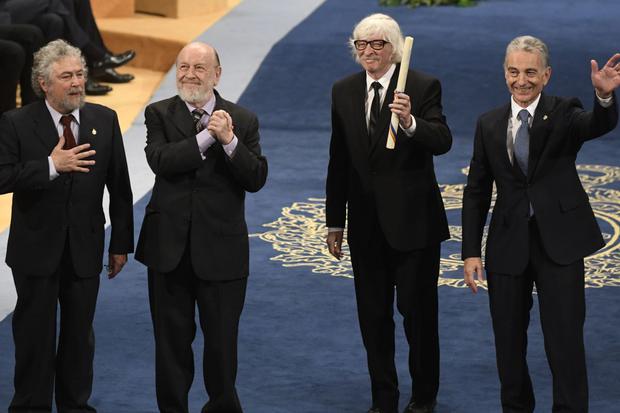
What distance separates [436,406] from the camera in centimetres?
577

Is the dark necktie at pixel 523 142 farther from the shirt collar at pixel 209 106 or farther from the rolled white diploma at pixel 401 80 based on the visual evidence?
the shirt collar at pixel 209 106

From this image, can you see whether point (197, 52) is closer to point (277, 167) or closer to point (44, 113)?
point (44, 113)

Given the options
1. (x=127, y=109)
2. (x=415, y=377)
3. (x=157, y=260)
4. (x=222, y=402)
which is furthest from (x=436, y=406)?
(x=127, y=109)

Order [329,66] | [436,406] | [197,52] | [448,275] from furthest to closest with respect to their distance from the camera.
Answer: [329,66] < [448,275] < [436,406] < [197,52]

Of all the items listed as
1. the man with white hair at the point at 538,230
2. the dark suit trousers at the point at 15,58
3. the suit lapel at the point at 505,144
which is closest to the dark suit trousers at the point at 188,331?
the man with white hair at the point at 538,230

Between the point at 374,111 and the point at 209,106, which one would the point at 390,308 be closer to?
the point at 374,111

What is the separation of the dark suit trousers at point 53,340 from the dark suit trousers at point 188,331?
0.28 m

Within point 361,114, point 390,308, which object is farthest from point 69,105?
point 390,308

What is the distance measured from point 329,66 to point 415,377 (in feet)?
21.8

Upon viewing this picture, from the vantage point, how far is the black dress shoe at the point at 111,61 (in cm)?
1145

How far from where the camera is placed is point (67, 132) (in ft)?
17.3

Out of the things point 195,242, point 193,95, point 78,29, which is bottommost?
point 78,29

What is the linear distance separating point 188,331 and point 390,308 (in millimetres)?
799

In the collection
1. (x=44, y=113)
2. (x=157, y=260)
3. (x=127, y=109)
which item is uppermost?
(x=44, y=113)
